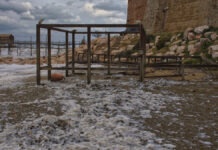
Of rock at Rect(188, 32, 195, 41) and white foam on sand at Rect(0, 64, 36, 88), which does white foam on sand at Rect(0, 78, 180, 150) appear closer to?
white foam on sand at Rect(0, 64, 36, 88)

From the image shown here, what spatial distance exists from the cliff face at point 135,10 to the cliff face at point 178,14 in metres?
9.21

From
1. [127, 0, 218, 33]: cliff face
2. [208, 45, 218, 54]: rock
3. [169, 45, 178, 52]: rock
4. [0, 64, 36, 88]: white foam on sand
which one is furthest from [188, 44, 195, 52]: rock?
[0, 64, 36, 88]: white foam on sand

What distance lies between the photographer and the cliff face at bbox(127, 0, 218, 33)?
67.8 feet

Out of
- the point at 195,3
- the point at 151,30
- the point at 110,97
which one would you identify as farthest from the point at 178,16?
the point at 110,97

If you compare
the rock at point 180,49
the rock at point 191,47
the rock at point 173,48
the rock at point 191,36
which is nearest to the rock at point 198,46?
the rock at point 191,47

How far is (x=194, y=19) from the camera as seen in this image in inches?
865

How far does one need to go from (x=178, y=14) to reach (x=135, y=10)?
1871 centimetres

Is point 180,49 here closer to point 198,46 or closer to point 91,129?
point 198,46

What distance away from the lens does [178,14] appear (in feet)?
79.1

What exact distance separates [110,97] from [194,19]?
20106mm

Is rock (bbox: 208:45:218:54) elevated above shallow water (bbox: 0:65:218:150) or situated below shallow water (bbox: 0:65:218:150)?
above

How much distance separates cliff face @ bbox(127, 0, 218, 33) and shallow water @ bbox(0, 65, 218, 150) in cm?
1829

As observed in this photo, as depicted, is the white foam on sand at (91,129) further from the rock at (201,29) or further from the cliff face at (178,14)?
the cliff face at (178,14)

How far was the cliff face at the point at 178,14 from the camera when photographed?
20.7 m
